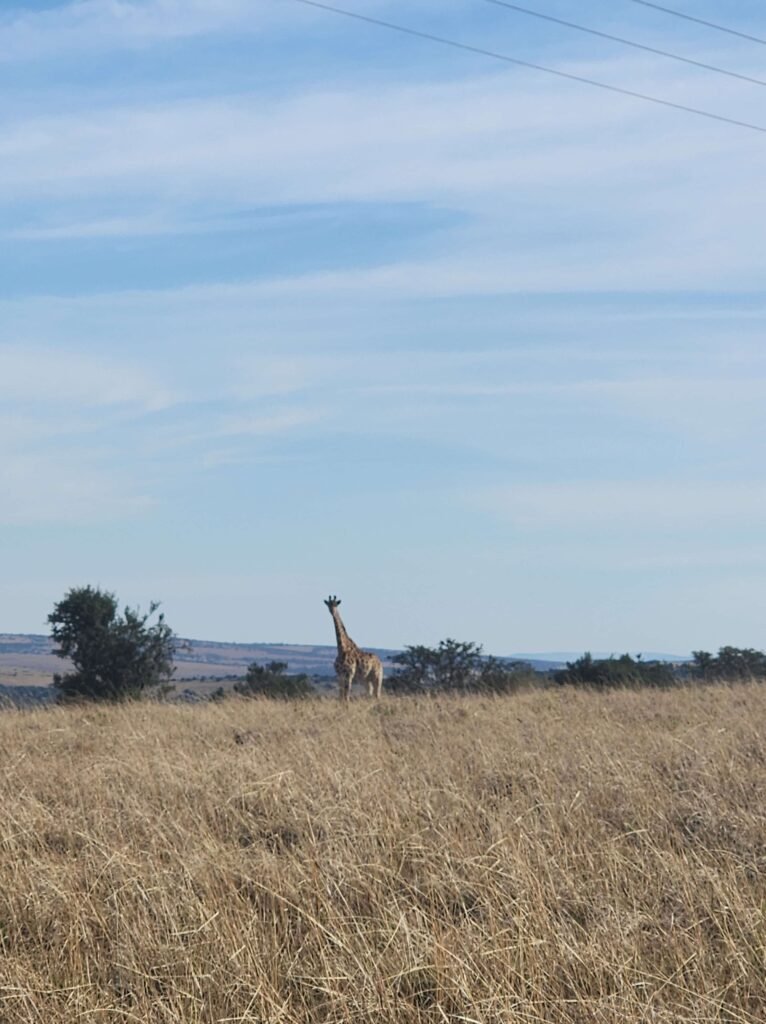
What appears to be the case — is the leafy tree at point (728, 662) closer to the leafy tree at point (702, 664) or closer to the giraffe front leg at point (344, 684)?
the leafy tree at point (702, 664)

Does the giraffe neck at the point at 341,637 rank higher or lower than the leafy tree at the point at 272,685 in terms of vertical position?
higher

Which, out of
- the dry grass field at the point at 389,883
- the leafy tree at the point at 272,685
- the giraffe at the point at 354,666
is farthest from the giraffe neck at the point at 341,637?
the dry grass field at the point at 389,883

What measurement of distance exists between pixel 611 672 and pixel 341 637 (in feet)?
20.5

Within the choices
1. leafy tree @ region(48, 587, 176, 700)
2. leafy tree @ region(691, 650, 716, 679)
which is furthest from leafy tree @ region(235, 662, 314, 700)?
leafy tree @ region(691, 650, 716, 679)

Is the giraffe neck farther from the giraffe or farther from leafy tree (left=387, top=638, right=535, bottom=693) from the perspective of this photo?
leafy tree (left=387, top=638, right=535, bottom=693)

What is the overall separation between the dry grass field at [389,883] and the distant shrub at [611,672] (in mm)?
12545

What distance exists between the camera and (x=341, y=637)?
70.8 ft

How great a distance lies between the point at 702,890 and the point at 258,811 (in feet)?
11.4

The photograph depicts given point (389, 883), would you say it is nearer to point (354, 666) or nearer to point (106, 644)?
point (354, 666)

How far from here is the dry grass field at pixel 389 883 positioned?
5.55m

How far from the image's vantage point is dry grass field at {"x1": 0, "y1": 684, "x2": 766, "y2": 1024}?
555 cm

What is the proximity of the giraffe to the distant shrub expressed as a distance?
4.41 metres

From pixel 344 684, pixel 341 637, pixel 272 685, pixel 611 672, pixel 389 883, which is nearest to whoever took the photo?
pixel 389 883

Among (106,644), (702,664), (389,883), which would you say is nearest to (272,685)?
(106,644)
